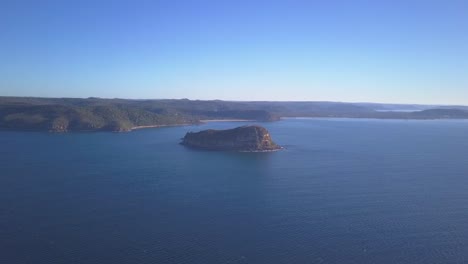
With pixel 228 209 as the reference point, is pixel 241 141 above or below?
above

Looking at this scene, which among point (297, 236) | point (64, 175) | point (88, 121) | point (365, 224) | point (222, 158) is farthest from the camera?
point (88, 121)

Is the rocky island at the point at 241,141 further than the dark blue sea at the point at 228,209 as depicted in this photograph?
Yes

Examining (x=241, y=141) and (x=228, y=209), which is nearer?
(x=228, y=209)

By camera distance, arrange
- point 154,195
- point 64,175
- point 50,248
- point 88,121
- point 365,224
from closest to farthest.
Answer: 1. point 50,248
2. point 365,224
3. point 154,195
4. point 64,175
5. point 88,121

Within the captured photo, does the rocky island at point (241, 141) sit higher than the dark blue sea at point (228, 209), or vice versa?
the rocky island at point (241, 141)

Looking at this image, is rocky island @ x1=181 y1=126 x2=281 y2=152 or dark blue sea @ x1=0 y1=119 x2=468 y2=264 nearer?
dark blue sea @ x1=0 y1=119 x2=468 y2=264

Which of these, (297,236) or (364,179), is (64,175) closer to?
(297,236)

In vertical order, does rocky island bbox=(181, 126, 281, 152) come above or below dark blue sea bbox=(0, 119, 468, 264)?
above

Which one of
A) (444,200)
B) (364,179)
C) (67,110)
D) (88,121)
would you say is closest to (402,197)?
(444,200)
